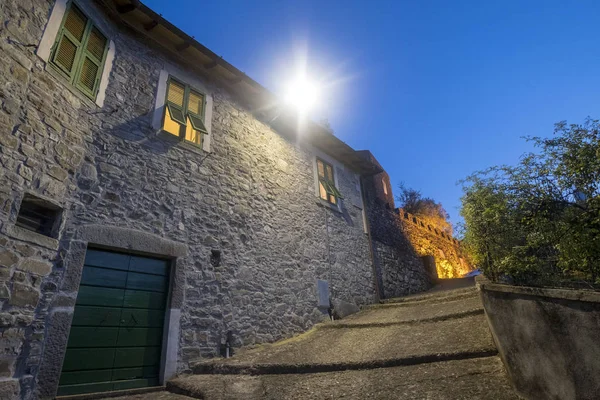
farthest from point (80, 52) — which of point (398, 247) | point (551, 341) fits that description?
point (398, 247)

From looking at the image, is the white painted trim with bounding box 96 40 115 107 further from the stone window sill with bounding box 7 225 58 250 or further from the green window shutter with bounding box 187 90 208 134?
the stone window sill with bounding box 7 225 58 250

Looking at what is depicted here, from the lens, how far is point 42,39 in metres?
3.84

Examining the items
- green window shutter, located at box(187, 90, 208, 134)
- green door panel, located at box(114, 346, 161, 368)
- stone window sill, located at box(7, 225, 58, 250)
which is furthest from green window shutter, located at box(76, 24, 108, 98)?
green door panel, located at box(114, 346, 161, 368)

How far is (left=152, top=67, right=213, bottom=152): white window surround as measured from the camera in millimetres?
5094

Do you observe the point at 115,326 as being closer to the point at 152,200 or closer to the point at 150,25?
the point at 152,200

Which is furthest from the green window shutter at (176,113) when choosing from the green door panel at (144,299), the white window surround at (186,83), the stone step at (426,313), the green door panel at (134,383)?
the stone step at (426,313)

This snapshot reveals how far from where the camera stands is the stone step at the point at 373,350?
3.35 metres

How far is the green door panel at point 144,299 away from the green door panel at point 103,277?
0.56 ft

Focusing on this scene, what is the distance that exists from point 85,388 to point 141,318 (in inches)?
34.6

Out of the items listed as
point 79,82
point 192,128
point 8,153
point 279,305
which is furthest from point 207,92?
point 279,305

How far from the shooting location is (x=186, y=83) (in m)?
5.78

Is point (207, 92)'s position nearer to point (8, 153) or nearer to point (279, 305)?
point (8, 153)

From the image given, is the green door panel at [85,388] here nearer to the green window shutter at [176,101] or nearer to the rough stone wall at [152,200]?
the rough stone wall at [152,200]

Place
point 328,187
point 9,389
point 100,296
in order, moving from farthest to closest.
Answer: point 328,187, point 100,296, point 9,389
